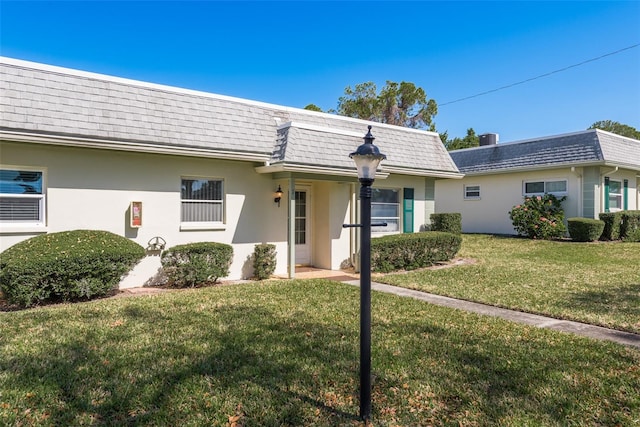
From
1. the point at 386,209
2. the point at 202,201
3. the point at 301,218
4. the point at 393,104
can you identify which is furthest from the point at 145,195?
the point at 393,104

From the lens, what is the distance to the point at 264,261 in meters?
9.37

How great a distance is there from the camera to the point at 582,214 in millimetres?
16062

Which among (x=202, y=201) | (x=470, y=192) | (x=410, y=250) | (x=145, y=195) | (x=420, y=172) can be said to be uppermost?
→ (x=420, y=172)

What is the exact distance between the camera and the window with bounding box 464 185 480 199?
20241mm

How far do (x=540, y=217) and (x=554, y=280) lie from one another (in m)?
8.59

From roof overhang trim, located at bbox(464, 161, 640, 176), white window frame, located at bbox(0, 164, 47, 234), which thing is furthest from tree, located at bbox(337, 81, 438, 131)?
white window frame, located at bbox(0, 164, 47, 234)

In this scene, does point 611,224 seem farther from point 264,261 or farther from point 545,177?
point 264,261

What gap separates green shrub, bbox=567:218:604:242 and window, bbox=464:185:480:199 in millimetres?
5473

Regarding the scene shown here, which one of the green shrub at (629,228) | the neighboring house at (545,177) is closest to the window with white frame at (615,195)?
the neighboring house at (545,177)

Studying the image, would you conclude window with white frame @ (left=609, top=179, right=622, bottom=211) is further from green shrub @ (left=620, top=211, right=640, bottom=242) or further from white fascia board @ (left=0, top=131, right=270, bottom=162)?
white fascia board @ (left=0, top=131, right=270, bottom=162)

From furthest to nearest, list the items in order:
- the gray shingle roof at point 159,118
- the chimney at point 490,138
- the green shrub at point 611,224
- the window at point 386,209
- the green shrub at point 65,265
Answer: the chimney at point 490,138 < the green shrub at point 611,224 < the window at point 386,209 < the gray shingle roof at point 159,118 < the green shrub at point 65,265

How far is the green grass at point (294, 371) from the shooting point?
3207 mm

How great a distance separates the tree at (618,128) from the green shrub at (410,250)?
46.8m

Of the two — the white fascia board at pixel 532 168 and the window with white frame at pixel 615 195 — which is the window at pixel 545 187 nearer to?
the white fascia board at pixel 532 168
